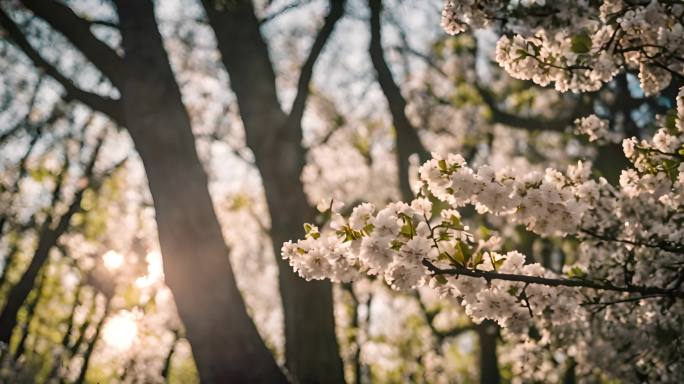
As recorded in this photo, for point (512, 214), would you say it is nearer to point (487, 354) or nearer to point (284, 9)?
point (284, 9)

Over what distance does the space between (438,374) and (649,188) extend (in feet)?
62.9

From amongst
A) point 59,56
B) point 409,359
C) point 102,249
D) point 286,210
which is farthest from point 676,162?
point 409,359

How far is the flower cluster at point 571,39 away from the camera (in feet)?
11.8

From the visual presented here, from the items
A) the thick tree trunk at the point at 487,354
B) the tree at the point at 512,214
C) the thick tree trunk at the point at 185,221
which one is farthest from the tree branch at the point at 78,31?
the thick tree trunk at the point at 487,354

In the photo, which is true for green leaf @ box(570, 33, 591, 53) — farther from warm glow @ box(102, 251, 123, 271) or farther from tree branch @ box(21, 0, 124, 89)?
warm glow @ box(102, 251, 123, 271)

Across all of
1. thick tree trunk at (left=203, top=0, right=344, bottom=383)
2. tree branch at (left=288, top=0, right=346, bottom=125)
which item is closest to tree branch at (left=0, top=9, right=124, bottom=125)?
thick tree trunk at (left=203, top=0, right=344, bottom=383)

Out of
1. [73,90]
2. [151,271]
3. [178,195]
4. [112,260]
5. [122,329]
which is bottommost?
[178,195]

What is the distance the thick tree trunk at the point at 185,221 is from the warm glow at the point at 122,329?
16250 millimetres

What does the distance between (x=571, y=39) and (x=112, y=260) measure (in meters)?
17.1

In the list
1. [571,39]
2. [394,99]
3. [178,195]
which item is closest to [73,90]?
[178,195]

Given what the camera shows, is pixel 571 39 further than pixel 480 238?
Yes

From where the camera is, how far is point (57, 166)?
1488 centimetres

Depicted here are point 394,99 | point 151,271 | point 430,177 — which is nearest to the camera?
point 430,177

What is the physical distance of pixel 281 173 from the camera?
549 cm
